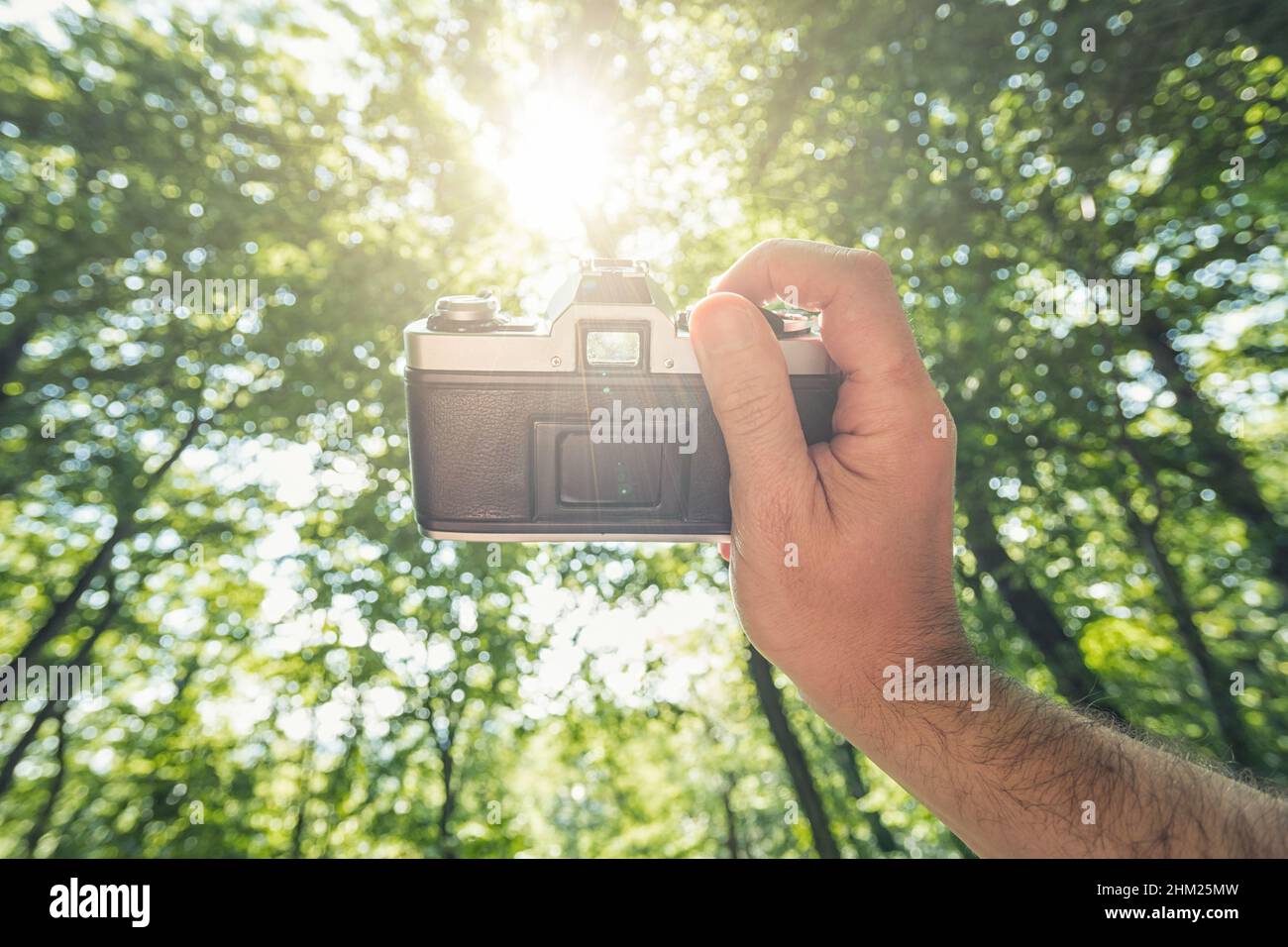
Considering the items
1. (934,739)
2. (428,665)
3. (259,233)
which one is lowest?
(428,665)

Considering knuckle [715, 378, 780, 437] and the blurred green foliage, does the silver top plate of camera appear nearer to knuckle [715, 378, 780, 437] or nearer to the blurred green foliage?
knuckle [715, 378, 780, 437]

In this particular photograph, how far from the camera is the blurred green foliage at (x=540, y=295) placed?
19.1 ft

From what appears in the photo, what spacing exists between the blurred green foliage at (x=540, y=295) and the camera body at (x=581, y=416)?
15.0ft

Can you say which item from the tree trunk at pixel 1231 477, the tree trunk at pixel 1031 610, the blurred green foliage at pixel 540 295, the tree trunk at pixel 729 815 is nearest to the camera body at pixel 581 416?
the blurred green foliage at pixel 540 295

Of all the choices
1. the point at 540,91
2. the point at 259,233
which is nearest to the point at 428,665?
the point at 259,233

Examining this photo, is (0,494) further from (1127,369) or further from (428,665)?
(1127,369)

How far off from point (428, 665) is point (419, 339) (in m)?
9.63

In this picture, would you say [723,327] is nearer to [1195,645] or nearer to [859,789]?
[1195,645]

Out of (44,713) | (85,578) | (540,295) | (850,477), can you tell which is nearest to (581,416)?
(850,477)

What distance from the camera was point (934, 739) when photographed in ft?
4.74

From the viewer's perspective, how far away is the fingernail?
1.49 m

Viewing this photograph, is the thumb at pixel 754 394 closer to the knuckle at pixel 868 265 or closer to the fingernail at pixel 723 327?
the fingernail at pixel 723 327

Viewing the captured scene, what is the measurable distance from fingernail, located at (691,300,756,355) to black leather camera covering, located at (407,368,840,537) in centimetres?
13

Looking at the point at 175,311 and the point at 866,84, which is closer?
the point at 866,84
